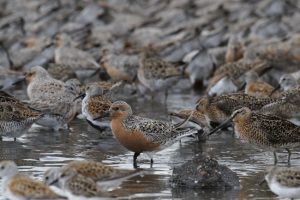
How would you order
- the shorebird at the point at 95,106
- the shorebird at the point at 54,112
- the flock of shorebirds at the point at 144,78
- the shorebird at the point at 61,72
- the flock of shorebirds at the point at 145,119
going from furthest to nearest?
the shorebird at the point at 61,72, the shorebird at the point at 54,112, the shorebird at the point at 95,106, the flock of shorebirds at the point at 144,78, the flock of shorebirds at the point at 145,119

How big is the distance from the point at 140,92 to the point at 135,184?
855cm

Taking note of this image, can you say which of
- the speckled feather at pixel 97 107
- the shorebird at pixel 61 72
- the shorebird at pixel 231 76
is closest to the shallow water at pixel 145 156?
the speckled feather at pixel 97 107

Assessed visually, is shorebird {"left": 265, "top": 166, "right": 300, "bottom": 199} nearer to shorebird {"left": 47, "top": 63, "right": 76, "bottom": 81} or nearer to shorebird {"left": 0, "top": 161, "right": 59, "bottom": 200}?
shorebird {"left": 0, "top": 161, "right": 59, "bottom": 200}

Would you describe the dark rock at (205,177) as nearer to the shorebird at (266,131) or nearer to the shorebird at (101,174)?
the shorebird at (101,174)

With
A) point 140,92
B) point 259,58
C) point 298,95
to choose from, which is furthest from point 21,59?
point 298,95

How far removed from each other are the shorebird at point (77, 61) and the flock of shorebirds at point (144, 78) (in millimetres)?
30

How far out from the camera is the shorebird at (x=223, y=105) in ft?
50.2

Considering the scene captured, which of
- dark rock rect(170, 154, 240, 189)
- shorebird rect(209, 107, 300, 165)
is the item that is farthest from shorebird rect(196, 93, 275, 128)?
dark rock rect(170, 154, 240, 189)

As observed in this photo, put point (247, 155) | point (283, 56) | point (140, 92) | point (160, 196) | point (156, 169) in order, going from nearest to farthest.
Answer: point (160, 196), point (156, 169), point (247, 155), point (140, 92), point (283, 56)

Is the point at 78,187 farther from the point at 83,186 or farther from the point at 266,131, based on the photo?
the point at 266,131

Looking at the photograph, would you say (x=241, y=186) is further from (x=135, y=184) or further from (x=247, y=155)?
(x=247, y=155)

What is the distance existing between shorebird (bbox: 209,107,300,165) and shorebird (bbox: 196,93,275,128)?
202 centimetres

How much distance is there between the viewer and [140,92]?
20.1 m

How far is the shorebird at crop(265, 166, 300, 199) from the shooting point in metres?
10.1
